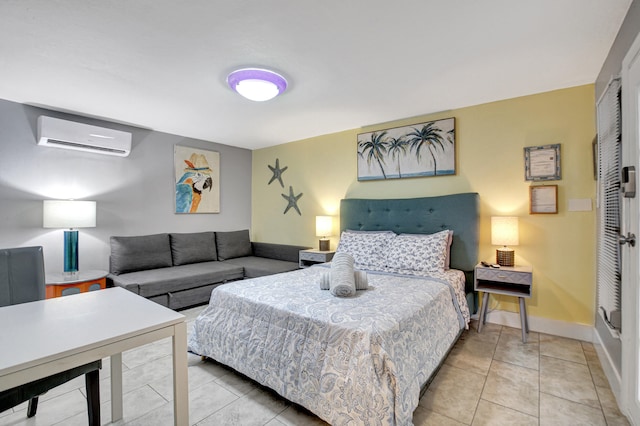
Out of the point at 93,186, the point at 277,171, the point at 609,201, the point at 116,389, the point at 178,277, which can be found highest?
the point at 277,171

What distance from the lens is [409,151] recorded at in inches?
139

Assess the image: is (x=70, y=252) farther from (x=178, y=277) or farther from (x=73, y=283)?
(x=178, y=277)

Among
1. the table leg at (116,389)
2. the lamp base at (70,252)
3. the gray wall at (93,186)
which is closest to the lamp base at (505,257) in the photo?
the table leg at (116,389)

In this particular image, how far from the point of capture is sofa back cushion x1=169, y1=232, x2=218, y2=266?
409 centimetres

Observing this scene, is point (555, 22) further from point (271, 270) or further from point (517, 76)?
point (271, 270)

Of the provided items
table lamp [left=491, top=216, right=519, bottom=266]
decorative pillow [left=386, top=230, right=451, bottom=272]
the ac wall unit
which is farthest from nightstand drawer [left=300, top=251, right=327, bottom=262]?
the ac wall unit

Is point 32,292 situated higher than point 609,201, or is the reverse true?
point 609,201

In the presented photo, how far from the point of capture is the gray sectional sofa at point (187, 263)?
10.9 ft

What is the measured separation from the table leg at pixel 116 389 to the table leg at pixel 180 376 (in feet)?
2.25

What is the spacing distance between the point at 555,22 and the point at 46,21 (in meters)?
3.07

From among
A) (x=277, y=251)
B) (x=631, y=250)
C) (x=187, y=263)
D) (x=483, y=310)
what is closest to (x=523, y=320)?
(x=483, y=310)

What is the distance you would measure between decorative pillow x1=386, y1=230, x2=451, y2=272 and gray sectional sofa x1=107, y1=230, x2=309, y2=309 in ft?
5.28

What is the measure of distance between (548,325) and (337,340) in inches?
95.9

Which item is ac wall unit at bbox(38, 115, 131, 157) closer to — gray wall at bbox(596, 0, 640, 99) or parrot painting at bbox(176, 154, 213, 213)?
parrot painting at bbox(176, 154, 213, 213)
